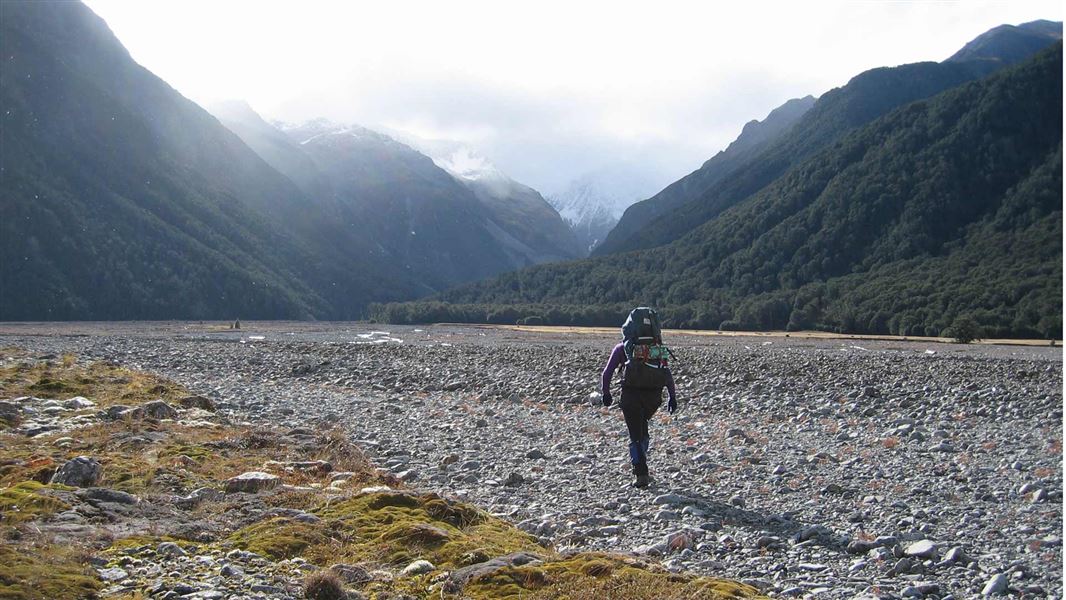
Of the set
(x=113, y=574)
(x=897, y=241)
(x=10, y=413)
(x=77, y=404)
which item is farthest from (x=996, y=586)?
(x=897, y=241)

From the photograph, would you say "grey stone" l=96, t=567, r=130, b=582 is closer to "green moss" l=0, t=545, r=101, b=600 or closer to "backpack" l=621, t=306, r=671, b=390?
Result: "green moss" l=0, t=545, r=101, b=600

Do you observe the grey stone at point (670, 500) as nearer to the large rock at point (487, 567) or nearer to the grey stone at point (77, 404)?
the large rock at point (487, 567)

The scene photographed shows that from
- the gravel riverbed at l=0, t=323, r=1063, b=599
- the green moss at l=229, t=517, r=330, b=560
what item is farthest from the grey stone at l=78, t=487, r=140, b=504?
the gravel riverbed at l=0, t=323, r=1063, b=599

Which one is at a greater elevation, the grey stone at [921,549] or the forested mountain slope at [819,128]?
the forested mountain slope at [819,128]

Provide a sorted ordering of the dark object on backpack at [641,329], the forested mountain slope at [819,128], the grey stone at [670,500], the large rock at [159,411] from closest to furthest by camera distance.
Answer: the grey stone at [670,500]
the dark object on backpack at [641,329]
the large rock at [159,411]
the forested mountain slope at [819,128]

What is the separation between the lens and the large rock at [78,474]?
848 cm

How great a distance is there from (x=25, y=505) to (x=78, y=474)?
1.50 m

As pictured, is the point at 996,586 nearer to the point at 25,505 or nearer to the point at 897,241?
the point at 25,505

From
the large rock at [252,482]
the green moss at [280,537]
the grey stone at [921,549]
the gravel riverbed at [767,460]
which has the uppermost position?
the large rock at [252,482]

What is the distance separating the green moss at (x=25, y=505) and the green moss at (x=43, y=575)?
1165 millimetres

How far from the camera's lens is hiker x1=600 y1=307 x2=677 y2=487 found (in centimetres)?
1038

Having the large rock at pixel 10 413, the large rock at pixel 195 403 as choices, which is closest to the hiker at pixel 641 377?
the large rock at pixel 10 413

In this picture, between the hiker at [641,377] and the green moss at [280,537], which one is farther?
the hiker at [641,377]

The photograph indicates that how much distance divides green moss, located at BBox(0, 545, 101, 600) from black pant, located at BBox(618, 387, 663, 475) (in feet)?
21.7
